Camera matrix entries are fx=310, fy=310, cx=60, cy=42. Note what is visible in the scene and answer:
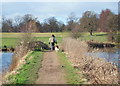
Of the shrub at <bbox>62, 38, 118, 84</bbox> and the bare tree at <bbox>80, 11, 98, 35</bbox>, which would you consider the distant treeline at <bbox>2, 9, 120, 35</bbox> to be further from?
the shrub at <bbox>62, 38, 118, 84</bbox>

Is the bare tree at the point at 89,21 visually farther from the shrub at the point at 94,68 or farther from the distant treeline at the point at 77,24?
the shrub at the point at 94,68

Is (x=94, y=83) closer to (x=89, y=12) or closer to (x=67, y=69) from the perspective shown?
(x=67, y=69)

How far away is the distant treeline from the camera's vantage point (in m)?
52.8

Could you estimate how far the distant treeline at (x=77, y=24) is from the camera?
52.8 m

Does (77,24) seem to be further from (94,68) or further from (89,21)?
(94,68)

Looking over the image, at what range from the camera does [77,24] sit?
202ft

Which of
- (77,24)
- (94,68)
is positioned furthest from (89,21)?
(94,68)

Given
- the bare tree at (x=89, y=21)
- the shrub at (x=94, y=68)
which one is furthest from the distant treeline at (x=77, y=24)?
the shrub at (x=94, y=68)

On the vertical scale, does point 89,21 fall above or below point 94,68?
above

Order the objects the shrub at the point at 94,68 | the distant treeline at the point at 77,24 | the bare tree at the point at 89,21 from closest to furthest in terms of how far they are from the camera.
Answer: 1. the shrub at the point at 94,68
2. the distant treeline at the point at 77,24
3. the bare tree at the point at 89,21

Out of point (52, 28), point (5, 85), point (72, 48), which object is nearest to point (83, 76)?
point (5, 85)

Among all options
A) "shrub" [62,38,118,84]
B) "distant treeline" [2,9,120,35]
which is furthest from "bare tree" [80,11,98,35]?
"shrub" [62,38,118,84]

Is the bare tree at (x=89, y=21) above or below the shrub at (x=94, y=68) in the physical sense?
above

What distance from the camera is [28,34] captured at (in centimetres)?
3588
